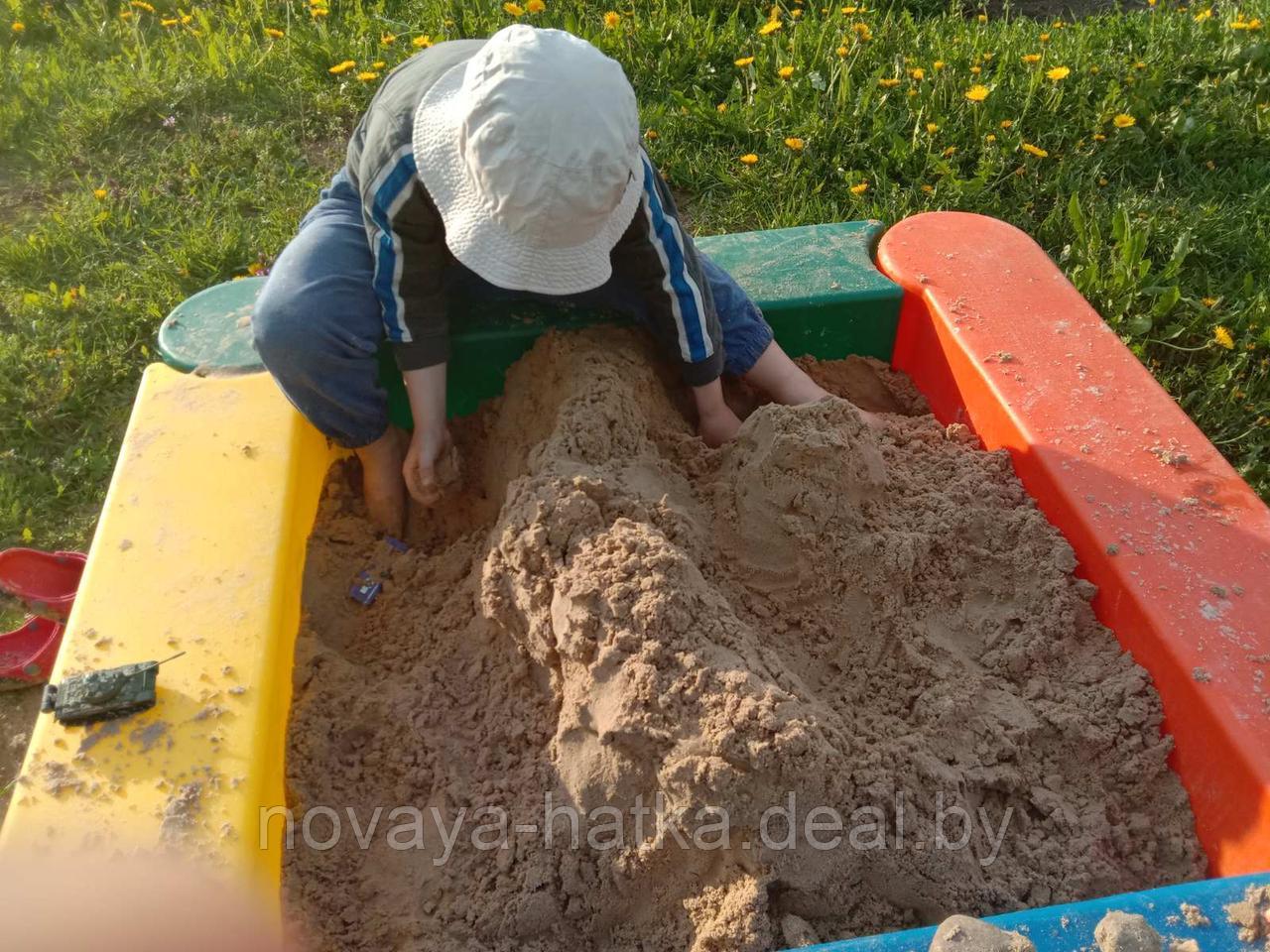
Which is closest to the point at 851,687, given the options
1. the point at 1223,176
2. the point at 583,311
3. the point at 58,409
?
the point at 583,311

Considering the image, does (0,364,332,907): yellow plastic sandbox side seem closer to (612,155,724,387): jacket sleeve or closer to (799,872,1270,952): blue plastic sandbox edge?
(612,155,724,387): jacket sleeve

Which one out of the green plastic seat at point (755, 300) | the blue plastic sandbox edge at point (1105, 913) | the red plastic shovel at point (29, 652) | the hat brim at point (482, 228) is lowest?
the red plastic shovel at point (29, 652)

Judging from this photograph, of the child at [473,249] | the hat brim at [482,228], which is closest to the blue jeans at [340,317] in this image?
the child at [473,249]

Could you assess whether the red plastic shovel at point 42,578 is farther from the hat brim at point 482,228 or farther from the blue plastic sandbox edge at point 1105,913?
the blue plastic sandbox edge at point 1105,913

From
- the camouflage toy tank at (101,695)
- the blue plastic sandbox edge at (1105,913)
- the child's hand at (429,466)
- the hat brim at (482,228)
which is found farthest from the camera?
the child's hand at (429,466)

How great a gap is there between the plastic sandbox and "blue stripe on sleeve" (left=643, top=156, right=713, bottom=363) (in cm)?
19

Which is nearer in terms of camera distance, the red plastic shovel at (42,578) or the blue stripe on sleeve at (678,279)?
the blue stripe on sleeve at (678,279)

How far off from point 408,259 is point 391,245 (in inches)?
1.2

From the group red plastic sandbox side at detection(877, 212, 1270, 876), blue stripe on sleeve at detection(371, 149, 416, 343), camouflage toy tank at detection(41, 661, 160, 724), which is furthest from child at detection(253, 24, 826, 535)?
camouflage toy tank at detection(41, 661, 160, 724)

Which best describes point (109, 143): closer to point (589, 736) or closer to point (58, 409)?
point (58, 409)

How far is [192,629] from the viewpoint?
1272 millimetres

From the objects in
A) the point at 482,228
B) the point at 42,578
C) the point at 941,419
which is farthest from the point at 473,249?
the point at 42,578

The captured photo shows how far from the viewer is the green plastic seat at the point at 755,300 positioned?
166cm

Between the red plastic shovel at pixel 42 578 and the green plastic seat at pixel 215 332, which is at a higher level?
the green plastic seat at pixel 215 332
